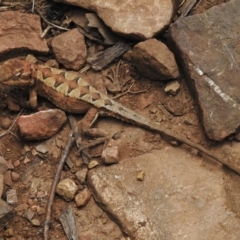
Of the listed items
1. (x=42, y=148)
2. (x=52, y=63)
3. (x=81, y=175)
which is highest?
(x=52, y=63)

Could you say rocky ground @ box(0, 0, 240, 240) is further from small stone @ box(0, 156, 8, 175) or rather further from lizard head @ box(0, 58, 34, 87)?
lizard head @ box(0, 58, 34, 87)

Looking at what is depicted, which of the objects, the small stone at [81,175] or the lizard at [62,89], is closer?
the small stone at [81,175]

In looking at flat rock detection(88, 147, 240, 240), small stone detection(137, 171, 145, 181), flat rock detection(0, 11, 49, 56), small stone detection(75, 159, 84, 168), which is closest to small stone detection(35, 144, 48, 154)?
small stone detection(75, 159, 84, 168)

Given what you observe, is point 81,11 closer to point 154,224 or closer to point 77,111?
point 77,111

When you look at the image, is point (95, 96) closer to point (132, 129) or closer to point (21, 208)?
point (132, 129)

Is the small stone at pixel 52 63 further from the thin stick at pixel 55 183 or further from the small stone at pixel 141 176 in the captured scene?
the small stone at pixel 141 176

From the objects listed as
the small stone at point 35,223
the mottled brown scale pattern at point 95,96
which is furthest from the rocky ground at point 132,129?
the mottled brown scale pattern at point 95,96

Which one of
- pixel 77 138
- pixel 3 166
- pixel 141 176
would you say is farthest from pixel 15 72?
pixel 141 176
